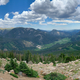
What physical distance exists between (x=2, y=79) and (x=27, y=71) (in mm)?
7587

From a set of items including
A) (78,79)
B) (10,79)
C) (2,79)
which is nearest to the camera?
(2,79)

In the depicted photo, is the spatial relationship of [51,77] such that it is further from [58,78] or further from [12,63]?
[12,63]

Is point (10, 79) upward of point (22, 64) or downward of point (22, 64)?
downward

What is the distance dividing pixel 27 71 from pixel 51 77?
7.23 metres

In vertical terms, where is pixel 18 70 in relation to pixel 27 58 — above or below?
above

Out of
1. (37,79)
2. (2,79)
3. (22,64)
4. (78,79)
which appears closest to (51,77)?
(37,79)

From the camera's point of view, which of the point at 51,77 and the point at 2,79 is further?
the point at 51,77

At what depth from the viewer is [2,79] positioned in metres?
17.0

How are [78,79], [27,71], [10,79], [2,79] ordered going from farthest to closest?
[27,71] → [78,79] → [10,79] → [2,79]

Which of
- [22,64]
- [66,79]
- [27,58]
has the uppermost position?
[22,64]

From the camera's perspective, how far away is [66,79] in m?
21.0

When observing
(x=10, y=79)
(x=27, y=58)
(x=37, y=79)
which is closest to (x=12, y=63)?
(x=10, y=79)

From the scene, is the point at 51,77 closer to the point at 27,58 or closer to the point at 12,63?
the point at 12,63

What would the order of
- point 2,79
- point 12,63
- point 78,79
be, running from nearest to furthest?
1. point 2,79
2. point 78,79
3. point 12,63
